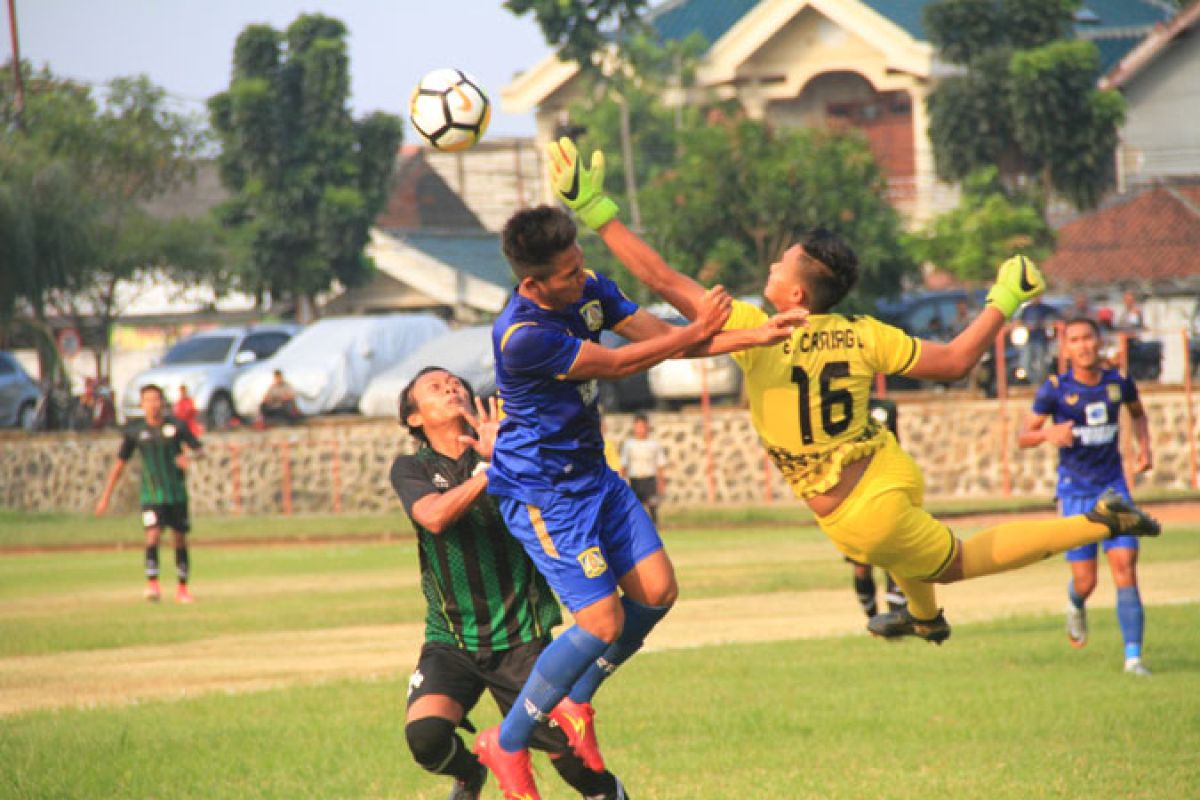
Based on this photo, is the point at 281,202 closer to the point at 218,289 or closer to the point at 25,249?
the point at 218,289

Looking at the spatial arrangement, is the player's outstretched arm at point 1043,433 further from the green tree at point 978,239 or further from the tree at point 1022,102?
the tree at point 1022,102

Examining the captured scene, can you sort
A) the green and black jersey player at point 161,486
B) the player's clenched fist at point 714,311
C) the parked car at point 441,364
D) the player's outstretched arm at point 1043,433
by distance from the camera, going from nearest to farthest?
1. the player's clenched fist at point 714,311
2. the player's outstretched arm at point 1043,433
3. the green and black jersey player at point 161,486
4. the parked car at point 441,364

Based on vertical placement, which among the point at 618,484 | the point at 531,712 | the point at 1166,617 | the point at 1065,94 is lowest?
the point at 1166,617

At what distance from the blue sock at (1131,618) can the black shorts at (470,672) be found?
606 centimetres

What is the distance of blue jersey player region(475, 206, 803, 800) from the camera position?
7238mm

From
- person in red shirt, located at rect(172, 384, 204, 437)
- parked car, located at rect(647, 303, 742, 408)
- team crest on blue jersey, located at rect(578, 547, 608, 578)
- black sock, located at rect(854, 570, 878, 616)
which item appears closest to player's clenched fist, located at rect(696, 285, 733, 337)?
team crest on blue jersey, located at rect(578, 547, 608, 578)

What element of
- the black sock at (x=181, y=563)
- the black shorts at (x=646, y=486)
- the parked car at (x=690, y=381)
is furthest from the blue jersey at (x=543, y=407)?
the parked car at (x=690, y=381)

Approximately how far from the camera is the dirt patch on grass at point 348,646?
13.9 metres

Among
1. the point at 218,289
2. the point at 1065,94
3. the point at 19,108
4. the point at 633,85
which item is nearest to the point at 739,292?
the point at 1065,94

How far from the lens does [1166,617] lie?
50.4 ft

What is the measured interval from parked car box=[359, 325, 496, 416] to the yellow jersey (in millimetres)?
26024

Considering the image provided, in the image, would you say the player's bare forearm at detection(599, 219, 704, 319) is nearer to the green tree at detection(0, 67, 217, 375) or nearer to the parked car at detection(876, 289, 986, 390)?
the parked car at detection(876, 289, 986, 390)

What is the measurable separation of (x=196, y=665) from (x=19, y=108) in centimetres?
4053

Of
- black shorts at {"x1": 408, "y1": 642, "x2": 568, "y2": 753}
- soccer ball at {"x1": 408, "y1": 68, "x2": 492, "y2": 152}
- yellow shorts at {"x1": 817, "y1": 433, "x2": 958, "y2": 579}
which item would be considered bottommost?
black shorts at {"x1": 408, "y1": 642, "x2": 568, "y2": 753}
